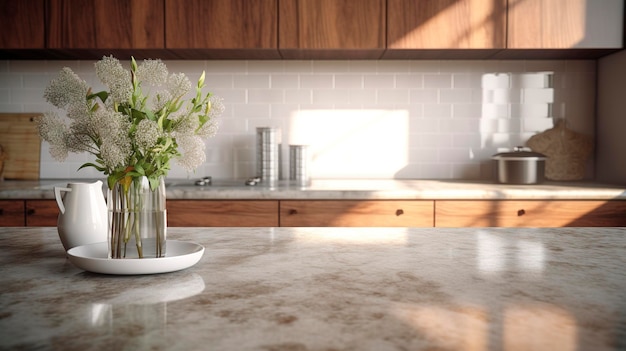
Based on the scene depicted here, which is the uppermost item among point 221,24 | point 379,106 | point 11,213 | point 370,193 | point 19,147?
point 221,24

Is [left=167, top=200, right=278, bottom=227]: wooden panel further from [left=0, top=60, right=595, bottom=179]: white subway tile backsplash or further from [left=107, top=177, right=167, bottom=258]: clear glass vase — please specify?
[left=107, top=177, right=167, bottom=258]: clear glass vase

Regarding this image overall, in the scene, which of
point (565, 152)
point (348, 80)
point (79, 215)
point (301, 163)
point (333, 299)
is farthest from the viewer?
point (348, 80)

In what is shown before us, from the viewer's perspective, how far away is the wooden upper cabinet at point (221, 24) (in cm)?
321

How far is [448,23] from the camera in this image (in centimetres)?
320

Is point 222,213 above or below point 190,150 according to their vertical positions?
below

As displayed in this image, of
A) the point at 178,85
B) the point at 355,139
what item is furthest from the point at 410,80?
the point at 178,85

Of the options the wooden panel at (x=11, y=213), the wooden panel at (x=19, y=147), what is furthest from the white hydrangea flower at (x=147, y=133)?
the wooden panel at (x=19, y=147)

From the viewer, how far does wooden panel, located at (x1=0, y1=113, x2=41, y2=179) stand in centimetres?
356

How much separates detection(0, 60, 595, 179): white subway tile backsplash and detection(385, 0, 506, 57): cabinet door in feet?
1.34

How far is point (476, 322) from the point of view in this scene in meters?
0.82

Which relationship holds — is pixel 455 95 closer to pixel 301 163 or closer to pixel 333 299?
pixel 301 163

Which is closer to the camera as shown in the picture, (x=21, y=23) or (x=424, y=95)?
(x=21, y=23)

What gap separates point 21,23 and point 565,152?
326cm

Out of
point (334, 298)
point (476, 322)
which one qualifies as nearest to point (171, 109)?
point (334, 298)
